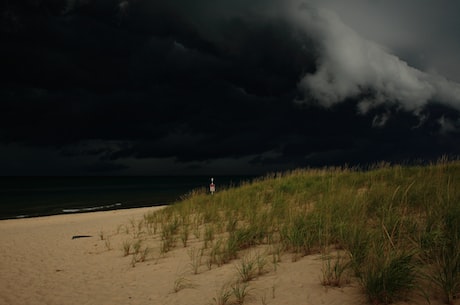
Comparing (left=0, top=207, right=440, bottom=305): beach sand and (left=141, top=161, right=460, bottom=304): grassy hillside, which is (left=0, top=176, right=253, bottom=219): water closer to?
(left=141, top=161, right=460, bottom=304): grassy hillside

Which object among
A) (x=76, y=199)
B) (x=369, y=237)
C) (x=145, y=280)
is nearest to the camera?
(x=369, y=237)

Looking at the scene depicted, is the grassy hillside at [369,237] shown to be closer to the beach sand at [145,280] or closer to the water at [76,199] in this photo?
the beach sand at [145,280]

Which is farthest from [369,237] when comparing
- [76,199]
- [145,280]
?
[76,199]

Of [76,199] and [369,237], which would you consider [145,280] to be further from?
[76,199]

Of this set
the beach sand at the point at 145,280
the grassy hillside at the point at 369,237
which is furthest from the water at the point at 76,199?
the beach sand at the point at 145,280

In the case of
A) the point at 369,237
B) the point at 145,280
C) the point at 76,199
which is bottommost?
the point at 76,199

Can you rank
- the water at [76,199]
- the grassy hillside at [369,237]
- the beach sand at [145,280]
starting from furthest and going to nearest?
the water at [76,199] → the beach sand at [145,280] → the grassy hillside at [369,237]

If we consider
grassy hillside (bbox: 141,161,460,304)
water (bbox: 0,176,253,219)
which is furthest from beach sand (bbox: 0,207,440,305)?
water (bbox: 0,176,253,219)

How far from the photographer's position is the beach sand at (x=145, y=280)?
188 inches

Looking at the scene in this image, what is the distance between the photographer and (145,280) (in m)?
6.58

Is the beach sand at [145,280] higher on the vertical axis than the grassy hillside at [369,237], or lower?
lower

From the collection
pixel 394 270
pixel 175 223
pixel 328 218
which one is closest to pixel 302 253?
pixel 328 218

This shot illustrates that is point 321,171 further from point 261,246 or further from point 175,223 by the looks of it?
point 261,246

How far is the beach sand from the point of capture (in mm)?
4785
